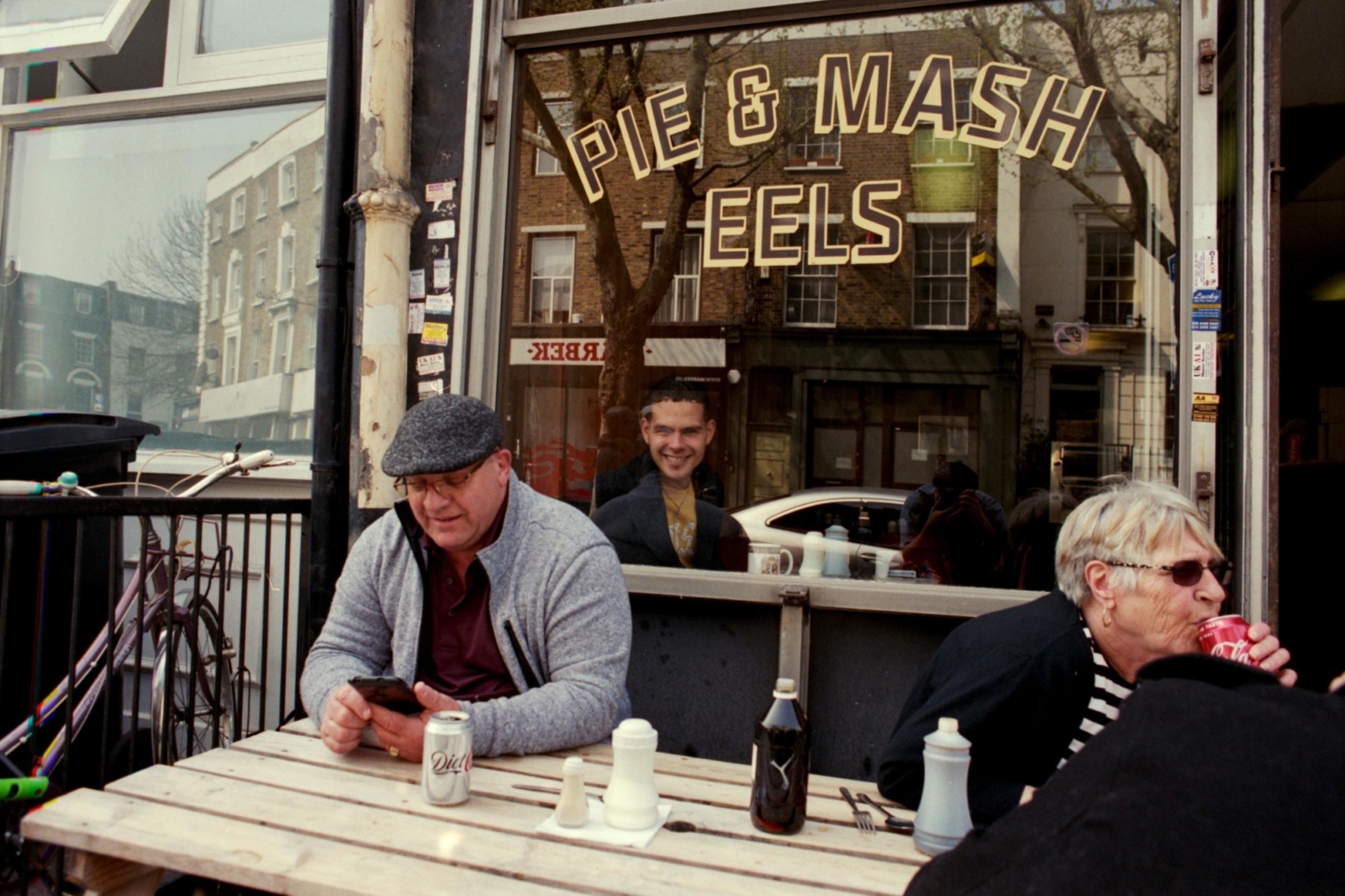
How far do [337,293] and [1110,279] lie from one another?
3.80 metres

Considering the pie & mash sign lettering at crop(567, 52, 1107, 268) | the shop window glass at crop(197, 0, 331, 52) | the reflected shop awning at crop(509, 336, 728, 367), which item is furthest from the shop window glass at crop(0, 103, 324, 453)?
the pie & mash sign lettering at crop(567, 52, 1107, 268)

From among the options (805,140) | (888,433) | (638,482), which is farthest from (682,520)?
(888,433)

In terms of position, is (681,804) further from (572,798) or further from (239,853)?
(239,853)

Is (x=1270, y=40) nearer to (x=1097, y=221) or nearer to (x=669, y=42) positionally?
(x=1097, y=221)

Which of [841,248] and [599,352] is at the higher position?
[841,248]

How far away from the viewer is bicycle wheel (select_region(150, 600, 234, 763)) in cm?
334

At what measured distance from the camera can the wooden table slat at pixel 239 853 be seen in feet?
4.74

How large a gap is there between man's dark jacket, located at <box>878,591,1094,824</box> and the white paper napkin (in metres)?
0.55

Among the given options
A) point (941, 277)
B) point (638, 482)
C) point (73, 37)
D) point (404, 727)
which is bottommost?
point (404, 727)

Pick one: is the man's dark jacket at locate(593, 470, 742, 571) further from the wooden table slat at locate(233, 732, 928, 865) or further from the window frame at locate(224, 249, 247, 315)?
the window frame at locate(224, 249, 247, 315)

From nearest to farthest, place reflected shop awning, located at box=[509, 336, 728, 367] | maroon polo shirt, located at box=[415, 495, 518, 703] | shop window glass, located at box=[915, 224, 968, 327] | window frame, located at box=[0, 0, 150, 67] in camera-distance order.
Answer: maroon polo shirt, located at box=[415, 495, 518, 703] < reflected shop awning, located at box=[509, 336, 728, 367] < window frame, located at box=[0, 0, 150, 67] < shop window glass, located at box=[915, 224, 968, 327]

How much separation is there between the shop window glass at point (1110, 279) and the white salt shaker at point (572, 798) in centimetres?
351

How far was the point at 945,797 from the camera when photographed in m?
1.63

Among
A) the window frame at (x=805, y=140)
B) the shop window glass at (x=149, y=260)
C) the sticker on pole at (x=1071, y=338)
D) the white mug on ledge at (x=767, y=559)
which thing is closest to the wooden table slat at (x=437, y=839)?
the white mug on ledge at (x=767, y=559)
